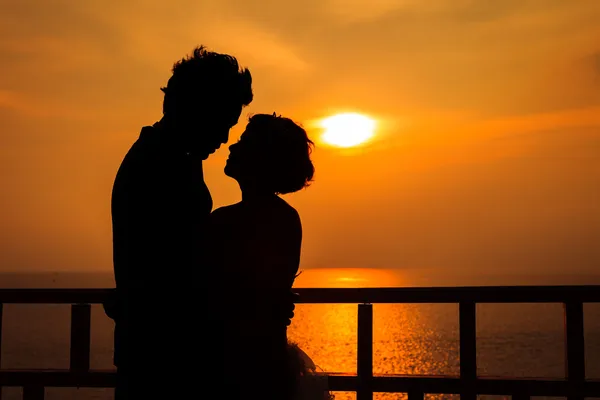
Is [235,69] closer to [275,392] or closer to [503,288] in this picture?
[275,392]

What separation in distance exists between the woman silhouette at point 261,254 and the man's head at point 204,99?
18.1 inches

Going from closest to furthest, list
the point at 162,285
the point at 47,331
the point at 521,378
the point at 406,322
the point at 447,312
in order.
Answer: the point at 162,285 < the point at 521,378 < the point at 47,331 < the point at 406,322 < the point at 447,312

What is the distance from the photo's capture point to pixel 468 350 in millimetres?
3707

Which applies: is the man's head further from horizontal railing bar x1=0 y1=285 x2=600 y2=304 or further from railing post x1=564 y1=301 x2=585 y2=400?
railing post x1=564 y1=301 x2=585 y2=400

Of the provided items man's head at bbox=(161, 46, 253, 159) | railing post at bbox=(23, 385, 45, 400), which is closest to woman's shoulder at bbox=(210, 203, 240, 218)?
man's head at bbox=(161, 46, 253, 159)

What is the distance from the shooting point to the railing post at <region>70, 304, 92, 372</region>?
3.81 m

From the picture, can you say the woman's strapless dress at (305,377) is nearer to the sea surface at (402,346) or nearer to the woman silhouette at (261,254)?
the woman silhouette at (261,254)

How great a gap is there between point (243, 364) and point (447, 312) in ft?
554

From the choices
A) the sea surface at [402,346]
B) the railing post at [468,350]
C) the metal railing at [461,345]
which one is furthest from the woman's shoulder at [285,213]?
the sea surface at [402,346]

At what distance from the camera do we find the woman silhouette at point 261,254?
8.83 feet

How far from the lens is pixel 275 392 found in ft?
8.98

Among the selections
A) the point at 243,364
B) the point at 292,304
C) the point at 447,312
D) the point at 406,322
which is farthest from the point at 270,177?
the point at 447,312

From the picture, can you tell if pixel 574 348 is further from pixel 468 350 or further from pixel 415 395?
pixel 415 395

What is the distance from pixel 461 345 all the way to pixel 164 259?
210 centimetres
